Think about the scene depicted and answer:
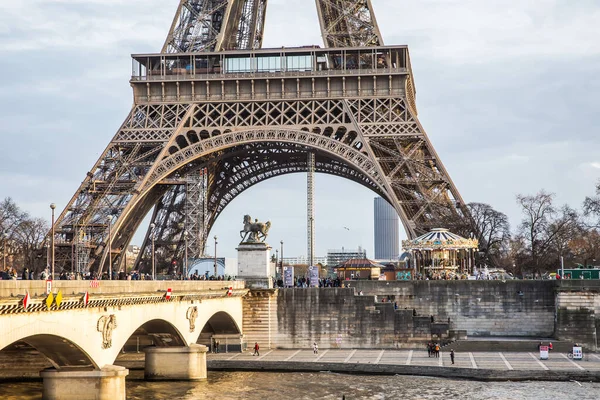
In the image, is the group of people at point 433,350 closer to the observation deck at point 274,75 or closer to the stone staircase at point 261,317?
the stone staircase at point 261,317

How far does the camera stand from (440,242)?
214 ft

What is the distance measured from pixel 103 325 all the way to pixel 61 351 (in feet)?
6.08

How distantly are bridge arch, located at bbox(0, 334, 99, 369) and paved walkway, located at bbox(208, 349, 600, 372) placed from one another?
61.7 feet

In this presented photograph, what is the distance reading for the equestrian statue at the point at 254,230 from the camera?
60406mm

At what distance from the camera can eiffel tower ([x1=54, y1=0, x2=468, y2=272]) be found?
71.6 meters

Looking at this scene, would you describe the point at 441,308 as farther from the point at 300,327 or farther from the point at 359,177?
the point at 359,177

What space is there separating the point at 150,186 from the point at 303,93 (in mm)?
13626

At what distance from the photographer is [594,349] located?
191 ft

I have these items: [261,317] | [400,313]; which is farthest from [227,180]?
[400,313]

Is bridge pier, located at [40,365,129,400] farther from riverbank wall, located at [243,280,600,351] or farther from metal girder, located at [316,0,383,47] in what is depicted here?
metal girder, located at [316,0,383,47]

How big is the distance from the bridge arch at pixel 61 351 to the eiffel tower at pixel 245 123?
35.7 m

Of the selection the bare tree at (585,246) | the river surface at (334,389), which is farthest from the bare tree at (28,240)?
the bare tree at (585,246)

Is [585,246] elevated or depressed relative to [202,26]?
depressed

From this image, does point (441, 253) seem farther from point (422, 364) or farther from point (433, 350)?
point (422, 364)
